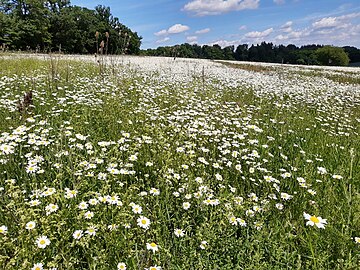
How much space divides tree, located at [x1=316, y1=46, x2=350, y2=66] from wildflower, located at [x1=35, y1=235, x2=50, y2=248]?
73.0 metres

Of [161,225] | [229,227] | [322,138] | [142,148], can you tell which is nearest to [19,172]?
[142,148]

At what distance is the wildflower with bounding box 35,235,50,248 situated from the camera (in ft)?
5.67

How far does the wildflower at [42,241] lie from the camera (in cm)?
173

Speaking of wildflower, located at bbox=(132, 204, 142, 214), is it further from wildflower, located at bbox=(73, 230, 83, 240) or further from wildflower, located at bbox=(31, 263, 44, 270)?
wildflower, located at bbox=(31, 263, 44, 270)

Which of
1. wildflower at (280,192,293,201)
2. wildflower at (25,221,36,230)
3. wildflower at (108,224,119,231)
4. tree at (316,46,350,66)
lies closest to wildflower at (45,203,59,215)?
wildflower at (25,221,36,230)

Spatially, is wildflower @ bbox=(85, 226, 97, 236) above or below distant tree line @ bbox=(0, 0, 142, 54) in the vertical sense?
below

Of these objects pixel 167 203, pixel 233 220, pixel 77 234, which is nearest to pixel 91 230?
pixel 77 234

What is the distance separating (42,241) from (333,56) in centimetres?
7575

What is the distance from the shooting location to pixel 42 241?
1.76m

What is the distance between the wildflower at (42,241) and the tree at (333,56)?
73025 millimetres

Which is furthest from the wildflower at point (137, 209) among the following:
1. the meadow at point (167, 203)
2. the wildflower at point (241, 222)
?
the wildflower at point (241, 222)

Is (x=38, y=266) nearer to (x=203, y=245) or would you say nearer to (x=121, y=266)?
(x=121, y=266)

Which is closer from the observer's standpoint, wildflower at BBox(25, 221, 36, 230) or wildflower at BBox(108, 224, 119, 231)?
wildflower at BBox(25, 221, 36, 230)

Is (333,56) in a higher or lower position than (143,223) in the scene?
higher
